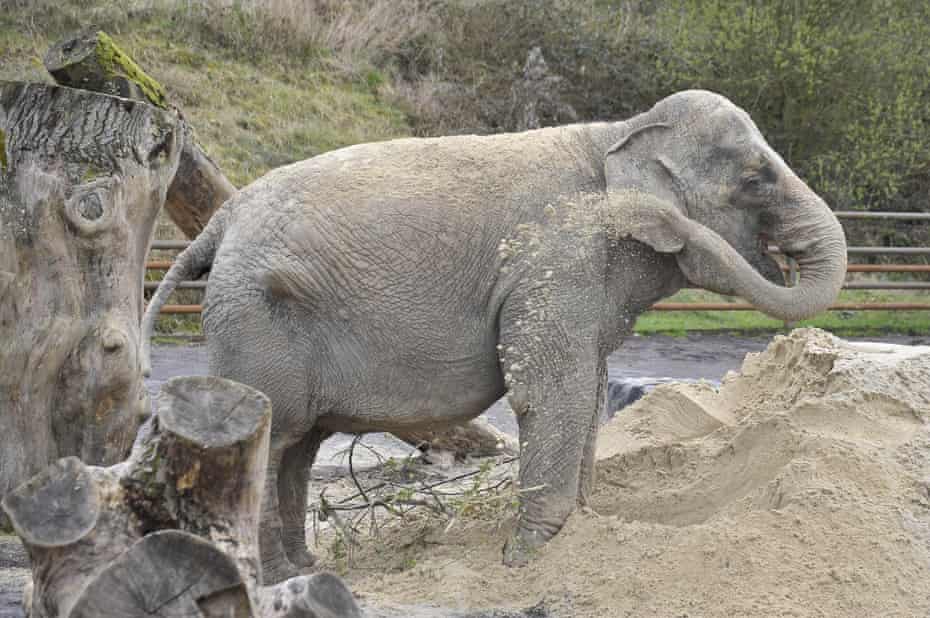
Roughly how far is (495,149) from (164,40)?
18.1 meters

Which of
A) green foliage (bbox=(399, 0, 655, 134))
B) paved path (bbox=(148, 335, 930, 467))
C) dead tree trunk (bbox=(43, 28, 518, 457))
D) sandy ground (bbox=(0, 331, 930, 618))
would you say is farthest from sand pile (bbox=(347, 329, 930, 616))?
green foliage (bbox=(399, 0, 655, 134))

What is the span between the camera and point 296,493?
5934 mm

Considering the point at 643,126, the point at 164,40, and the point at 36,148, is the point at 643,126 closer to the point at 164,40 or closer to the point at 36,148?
the point at 36,148

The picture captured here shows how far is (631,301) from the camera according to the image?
557cm

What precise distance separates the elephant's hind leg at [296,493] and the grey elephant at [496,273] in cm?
36

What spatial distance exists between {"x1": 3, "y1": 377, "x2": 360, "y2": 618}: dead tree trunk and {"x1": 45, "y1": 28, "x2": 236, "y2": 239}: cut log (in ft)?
11.0

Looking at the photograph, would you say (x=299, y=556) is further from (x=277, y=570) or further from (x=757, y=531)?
(x=757, y=531)

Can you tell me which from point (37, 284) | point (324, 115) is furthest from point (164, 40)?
point (37, 284)

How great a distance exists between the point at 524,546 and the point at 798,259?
5.52ft

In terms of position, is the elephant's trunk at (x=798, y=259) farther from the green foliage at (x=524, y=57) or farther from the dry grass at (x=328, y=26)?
the dry grass at (x=328, y=26)

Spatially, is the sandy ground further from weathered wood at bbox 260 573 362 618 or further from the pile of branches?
weathered wood at bbox 260 573 362 618

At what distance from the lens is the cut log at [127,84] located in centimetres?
714

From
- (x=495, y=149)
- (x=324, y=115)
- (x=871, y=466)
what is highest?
(x=495, y=149)

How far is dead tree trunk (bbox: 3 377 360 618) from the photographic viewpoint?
135 inches
